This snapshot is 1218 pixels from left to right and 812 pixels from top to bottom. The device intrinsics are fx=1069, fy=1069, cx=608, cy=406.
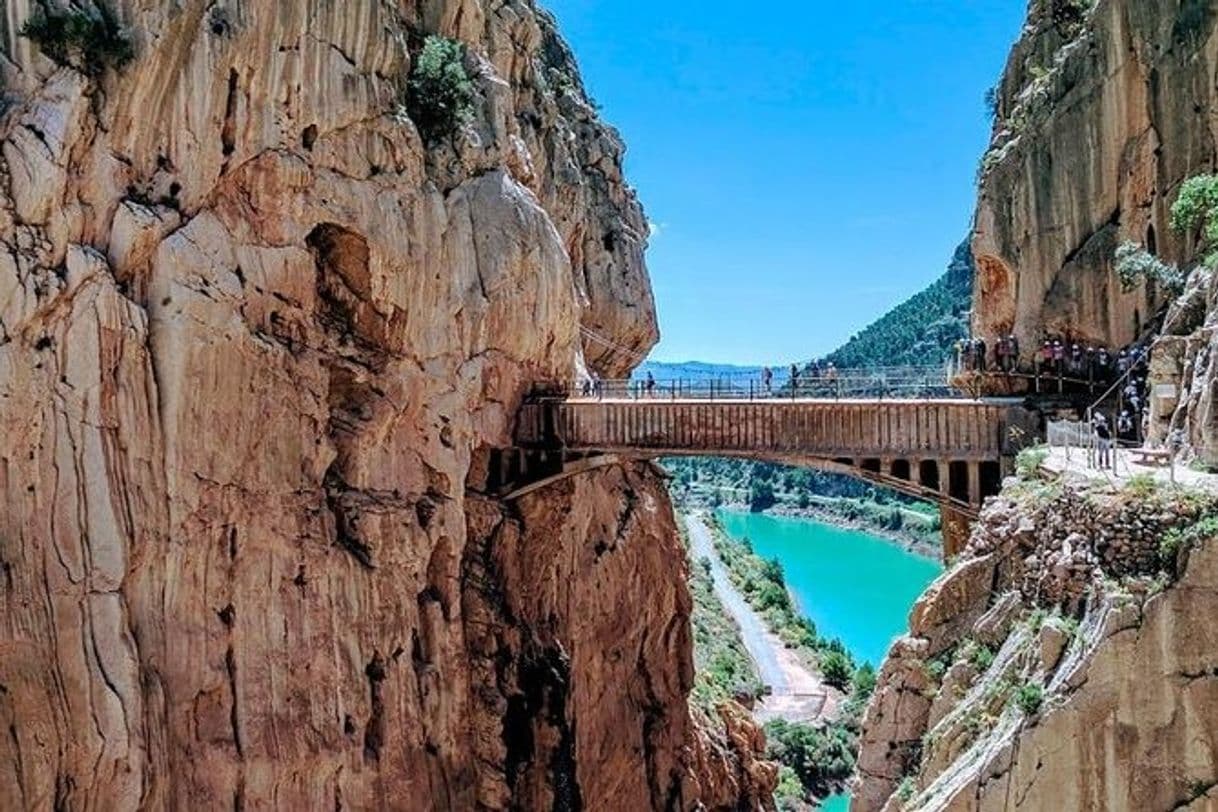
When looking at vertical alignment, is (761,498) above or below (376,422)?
below

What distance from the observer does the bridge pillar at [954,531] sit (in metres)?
26.2

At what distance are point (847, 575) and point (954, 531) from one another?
3722 inches

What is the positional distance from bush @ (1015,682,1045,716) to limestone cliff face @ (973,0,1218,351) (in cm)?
1314

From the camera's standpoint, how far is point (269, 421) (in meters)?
22.1

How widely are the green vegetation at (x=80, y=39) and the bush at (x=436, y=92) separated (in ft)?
22.2

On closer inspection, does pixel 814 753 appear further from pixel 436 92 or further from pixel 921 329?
pixel 921 329

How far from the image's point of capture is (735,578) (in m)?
96.9

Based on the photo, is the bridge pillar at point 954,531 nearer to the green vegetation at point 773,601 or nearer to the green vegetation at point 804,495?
the green vegetation at point 773,601

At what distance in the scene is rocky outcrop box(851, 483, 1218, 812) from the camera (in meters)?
11.4

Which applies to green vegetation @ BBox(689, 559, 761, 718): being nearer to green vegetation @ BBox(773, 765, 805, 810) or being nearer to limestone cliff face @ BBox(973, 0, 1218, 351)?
A: green vegetation @ BBox(773, 765, 805, 810)

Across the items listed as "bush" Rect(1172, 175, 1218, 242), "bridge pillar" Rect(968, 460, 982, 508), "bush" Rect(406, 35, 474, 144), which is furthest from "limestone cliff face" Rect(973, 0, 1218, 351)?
"bush" Rect(406, 35, 474, 144)

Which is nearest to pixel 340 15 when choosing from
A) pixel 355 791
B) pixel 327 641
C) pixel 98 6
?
pixel 98 6

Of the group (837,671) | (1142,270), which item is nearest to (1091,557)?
(1142,270)

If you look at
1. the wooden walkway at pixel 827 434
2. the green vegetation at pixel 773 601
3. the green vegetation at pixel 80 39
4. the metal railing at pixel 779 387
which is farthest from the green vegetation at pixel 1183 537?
the green vegetation at pixel 773 601
